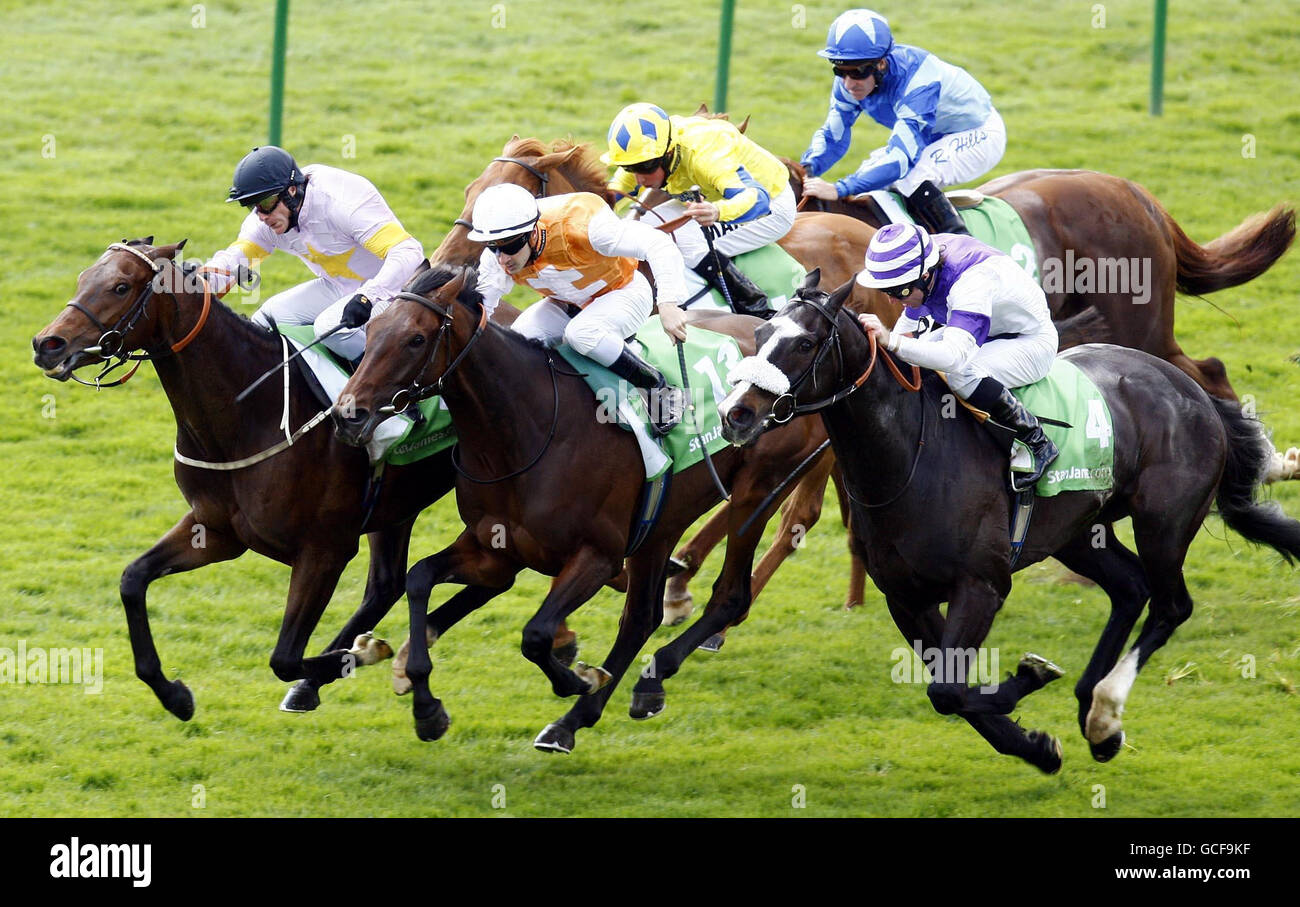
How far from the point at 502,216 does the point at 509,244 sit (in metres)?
0.12

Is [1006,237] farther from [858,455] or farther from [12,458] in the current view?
[12,458]

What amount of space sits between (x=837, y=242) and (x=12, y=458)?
18.0 feet

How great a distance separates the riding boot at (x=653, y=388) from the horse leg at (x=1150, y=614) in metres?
1.87

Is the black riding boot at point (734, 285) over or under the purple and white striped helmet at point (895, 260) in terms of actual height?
under

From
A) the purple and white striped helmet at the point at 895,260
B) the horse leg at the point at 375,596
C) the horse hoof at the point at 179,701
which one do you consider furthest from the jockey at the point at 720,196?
the horse hoof at the point at 179,701

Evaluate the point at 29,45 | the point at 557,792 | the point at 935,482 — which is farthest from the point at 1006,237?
the point at 29,45

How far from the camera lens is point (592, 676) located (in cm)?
672

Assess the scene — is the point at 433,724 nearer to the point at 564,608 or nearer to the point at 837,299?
the point at 564,608

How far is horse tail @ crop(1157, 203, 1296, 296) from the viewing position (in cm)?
942

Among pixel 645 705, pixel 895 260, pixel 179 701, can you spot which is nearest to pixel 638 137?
pixel 895 260

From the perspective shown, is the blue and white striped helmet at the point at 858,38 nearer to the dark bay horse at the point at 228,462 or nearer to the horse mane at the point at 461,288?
the horse mane at the point at 461,288

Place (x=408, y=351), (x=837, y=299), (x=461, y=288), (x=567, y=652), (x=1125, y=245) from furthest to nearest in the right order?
(x=1125, y=245), (x=567, y=652), (x=461, y=288), (x=408, y=351), (x=837, y=299)

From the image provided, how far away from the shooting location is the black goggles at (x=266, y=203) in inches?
264
